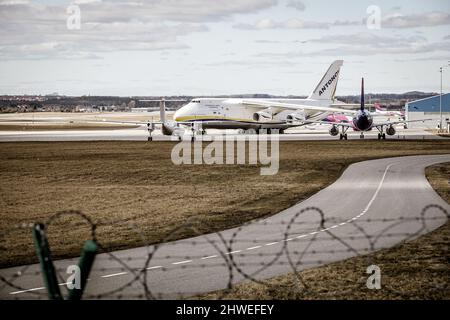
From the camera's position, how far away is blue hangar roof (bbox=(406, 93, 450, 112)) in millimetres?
119000

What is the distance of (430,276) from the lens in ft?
51.6

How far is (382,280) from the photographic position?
51.0ft

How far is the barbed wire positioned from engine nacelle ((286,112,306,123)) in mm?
57583

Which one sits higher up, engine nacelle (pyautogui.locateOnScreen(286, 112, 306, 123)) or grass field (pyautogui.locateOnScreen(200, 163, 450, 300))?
engine nacelle (pyautogui.locateOnScreen(286, 112, 306, 123))

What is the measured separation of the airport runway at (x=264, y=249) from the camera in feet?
49.3

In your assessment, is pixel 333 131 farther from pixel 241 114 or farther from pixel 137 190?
pixel 137 190

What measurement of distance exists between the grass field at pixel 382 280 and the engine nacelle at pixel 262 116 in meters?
61.5

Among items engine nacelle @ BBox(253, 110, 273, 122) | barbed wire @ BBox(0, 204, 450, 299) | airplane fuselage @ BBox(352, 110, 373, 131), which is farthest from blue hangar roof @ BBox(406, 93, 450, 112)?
barbed wire @ BBox(0, 204, 450, 299)

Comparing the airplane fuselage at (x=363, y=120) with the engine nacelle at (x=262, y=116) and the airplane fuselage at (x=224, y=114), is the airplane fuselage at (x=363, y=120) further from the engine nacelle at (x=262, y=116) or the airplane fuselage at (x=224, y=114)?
the engine nacelle at (x=262, y=116)

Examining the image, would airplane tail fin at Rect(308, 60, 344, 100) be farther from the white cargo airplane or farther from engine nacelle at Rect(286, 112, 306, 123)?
engine nacelle at Rect(286, 112, 306, 123)
